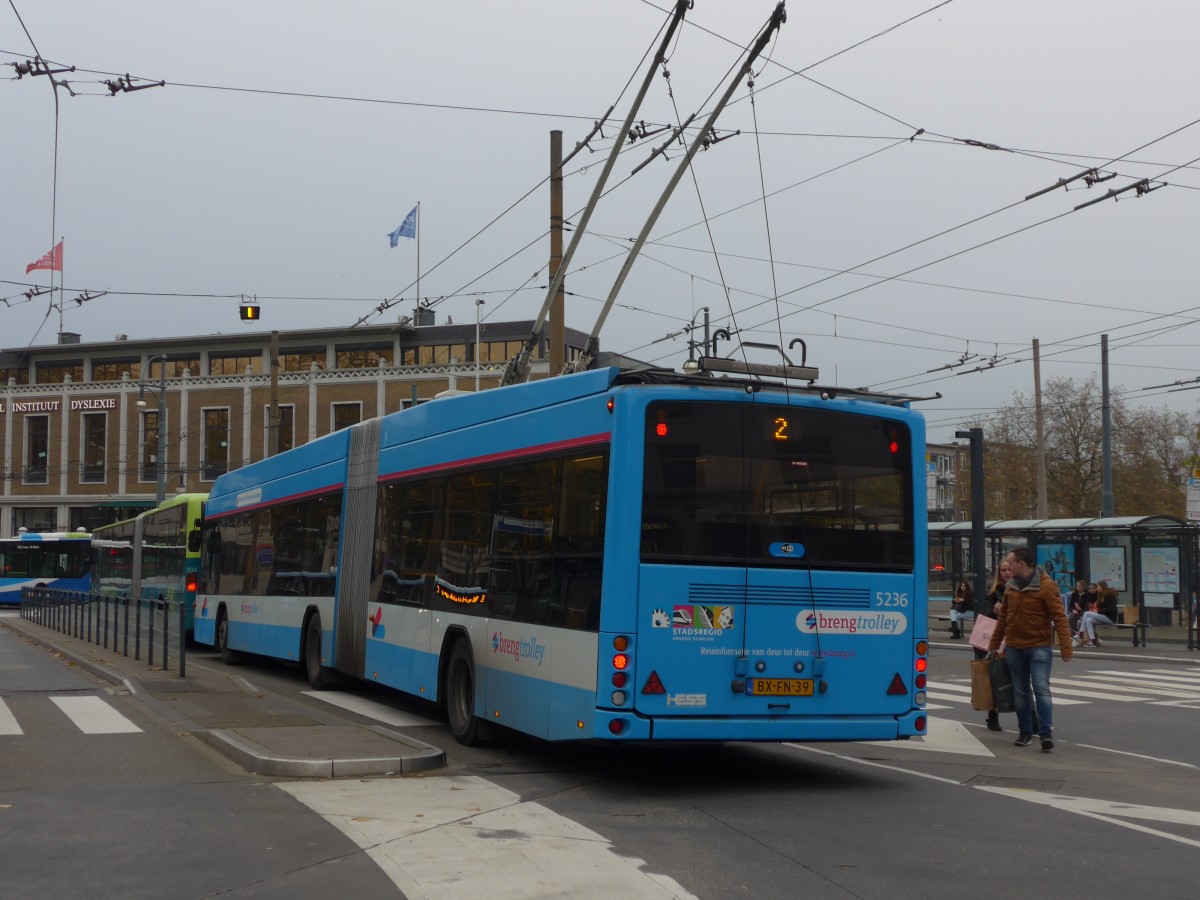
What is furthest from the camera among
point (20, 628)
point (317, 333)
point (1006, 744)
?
point (317, 333)

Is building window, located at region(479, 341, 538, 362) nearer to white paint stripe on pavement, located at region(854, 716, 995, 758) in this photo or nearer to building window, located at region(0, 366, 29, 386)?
building window, located at region(0, 366, 29, 386)

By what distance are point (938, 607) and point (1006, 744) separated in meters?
26.0

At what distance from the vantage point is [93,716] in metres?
13.9

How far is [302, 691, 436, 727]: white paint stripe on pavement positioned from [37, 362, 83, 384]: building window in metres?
64.0

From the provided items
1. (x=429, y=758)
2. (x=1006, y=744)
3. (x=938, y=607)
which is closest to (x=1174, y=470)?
(x=938, y=607)

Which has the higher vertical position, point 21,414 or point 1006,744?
point 21,414

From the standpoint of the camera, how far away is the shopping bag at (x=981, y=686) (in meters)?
13.6

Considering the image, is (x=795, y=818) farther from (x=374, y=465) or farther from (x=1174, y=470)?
(x=1174, y=470)

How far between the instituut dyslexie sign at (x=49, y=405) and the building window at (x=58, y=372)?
1960 mm

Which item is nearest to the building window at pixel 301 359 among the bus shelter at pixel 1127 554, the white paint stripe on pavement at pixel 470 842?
the bus shelter at pixel 1127 554

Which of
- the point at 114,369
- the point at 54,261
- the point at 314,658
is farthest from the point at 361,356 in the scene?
the point at 314,658

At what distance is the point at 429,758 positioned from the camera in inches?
405

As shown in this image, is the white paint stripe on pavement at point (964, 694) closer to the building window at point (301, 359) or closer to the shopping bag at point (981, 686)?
the shopping bag at point (981, 686)

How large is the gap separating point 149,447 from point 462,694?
63.7 m
